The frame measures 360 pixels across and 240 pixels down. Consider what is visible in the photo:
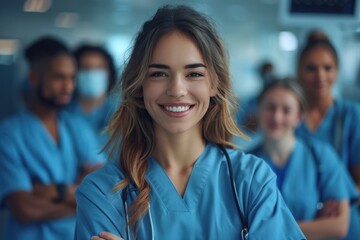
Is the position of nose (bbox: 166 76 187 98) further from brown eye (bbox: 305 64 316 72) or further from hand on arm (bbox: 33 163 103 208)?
brown eye (bbox: 305 64 316 72)

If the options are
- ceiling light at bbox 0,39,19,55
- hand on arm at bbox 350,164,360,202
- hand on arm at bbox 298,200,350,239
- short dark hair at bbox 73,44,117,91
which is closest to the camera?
hand on arm at bbox 298,200,350,239

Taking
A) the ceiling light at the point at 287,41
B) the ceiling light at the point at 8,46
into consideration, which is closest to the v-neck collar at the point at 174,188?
the ceiling light at the point at 8,46

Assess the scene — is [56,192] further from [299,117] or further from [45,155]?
[299,117]

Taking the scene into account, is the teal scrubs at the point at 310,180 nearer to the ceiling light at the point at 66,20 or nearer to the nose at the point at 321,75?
the nose at the point at 321,75

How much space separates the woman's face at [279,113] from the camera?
1945mm

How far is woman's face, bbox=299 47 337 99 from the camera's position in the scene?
7.41ft

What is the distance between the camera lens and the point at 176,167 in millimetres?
1279

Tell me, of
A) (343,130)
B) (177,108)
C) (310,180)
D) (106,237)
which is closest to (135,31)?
(343,130)

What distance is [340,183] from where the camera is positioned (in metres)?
1.84

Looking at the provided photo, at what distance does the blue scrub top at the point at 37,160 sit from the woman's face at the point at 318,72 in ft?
3.23

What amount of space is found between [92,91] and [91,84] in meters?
0.04

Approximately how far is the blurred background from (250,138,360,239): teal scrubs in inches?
56.2

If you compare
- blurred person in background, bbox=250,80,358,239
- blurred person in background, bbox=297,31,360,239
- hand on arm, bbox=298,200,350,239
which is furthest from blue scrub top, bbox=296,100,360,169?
hand on arm, bbox=298,200,350,239

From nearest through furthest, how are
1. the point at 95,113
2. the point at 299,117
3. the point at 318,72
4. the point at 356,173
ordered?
the point at 299,117 < the point at 356,173 < the point at 318,72 < the point at 95,113
